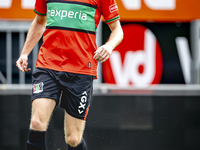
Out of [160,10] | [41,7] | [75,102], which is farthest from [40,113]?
[160,10]

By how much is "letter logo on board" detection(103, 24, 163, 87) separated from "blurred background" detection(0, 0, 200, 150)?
0.02m

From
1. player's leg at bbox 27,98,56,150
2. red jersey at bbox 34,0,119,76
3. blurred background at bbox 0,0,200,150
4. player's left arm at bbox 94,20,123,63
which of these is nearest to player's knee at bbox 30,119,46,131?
player's leg at bbox 27,98,56,150

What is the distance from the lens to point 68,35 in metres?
2.81

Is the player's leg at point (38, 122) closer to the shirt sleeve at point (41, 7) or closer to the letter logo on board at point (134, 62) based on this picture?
the shirt sleeve at point (41, 7)

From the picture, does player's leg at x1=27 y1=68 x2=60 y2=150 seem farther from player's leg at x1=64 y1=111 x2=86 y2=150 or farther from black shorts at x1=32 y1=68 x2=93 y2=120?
player's leg at x1=64 y1=111 x2=86 y2=150

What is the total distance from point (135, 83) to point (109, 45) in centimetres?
456

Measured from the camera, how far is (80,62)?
288 centimetres

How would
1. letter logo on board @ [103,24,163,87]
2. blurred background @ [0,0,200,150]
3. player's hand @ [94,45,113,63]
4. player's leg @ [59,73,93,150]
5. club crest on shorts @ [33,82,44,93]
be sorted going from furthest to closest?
1. letter logo on board @ [103,24,163,87]
2. blurred background @ [0,0,200,150]
3. player's leg @ [59,73,93,150]
4. club crest on shorts @ [33,82,44,93]
5. player's hand @ [94,45,113,63]

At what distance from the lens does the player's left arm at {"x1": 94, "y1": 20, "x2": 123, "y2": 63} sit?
2584 mm

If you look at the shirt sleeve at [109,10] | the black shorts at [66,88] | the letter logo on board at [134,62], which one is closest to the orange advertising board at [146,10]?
the letter logo on board at [134,62]

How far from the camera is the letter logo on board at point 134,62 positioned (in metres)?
7.20

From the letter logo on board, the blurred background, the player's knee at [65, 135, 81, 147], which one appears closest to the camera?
the player's knee at [65, 135, 81, 147]

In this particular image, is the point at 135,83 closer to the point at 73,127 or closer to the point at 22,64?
the point at 73,127

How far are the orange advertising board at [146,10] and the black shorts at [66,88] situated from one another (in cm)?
384
